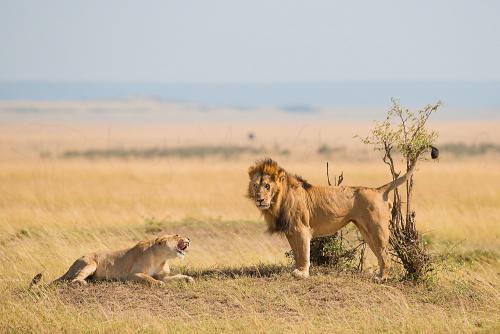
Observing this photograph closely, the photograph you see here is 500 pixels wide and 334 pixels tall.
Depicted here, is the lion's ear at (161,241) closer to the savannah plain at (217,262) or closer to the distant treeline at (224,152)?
the savannah plain at (217,262)

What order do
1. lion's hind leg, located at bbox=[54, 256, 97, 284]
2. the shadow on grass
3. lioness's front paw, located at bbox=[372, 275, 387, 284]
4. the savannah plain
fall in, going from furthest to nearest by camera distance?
the shadow on grass → lion's hind leg, located at bbox=[54, 256, 97, 284] → lioness's front paw, located at bbox=[372, 275, 387, 284] → the savannah plain

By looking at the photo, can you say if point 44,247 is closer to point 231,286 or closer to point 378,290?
point 231,286

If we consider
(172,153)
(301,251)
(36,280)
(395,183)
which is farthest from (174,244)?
(172,153)

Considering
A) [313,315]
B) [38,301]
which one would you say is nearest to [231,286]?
[313,315]

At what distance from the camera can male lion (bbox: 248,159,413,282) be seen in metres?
11.9

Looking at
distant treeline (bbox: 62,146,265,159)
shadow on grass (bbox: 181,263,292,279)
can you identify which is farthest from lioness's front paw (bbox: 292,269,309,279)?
distant treeline (bbox: 62,146,265,159)

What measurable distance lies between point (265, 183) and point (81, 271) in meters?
2.37

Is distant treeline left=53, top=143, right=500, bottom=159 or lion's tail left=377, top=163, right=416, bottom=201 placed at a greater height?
lion's tail left=377, top=163, right=416, bottom=201

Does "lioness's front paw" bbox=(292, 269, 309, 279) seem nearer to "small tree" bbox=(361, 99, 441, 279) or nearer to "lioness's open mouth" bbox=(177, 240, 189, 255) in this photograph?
"small tree" bbox=(361, 99, 441, 279)

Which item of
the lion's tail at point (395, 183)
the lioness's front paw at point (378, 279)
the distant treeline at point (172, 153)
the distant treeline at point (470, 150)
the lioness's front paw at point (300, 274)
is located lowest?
the distant treeline at point (172, 153)

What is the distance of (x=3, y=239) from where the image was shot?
1692 cm

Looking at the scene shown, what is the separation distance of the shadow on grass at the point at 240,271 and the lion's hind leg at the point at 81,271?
119 cm

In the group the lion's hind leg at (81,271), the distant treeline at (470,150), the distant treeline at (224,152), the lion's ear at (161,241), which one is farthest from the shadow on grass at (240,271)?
the distant treeline at (470,150)

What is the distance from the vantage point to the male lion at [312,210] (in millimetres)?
11859
